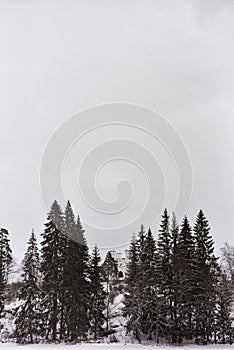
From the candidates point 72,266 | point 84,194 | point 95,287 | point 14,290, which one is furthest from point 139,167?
point 14,290

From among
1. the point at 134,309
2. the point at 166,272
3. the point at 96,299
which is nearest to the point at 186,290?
the point at 166,272

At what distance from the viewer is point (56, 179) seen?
31.7 m

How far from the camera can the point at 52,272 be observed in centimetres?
4356

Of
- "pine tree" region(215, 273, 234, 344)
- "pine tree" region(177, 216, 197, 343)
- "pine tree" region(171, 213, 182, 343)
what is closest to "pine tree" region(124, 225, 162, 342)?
"pine tree" region(171, 213, 182, 343)

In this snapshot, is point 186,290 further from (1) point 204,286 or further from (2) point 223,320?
(2) point 223,320

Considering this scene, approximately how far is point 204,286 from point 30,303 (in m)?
17.6

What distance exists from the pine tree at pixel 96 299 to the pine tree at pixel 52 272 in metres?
4.78

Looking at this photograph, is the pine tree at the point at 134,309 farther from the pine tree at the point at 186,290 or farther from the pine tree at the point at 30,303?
the pine tree at the point at 30,303

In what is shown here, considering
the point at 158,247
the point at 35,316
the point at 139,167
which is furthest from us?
the point at 158,247

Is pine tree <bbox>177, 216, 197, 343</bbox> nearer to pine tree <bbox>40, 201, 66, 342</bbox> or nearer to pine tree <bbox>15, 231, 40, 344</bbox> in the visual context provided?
pine tree <bbox>40, 201, 66, 342</bbox>

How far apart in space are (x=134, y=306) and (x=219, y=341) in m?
9.31

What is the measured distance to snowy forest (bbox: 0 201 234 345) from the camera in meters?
42.4

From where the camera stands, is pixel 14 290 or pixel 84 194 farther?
Answer: pixel 14 290

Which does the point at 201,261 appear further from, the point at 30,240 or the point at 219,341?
the point at 30,240
